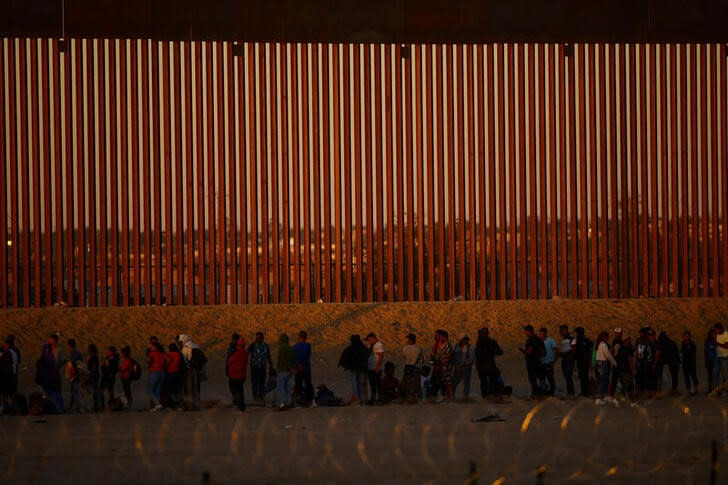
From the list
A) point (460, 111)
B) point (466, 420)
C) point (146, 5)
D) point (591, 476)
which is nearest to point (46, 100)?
point (146, 5)

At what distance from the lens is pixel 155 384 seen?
18984mm

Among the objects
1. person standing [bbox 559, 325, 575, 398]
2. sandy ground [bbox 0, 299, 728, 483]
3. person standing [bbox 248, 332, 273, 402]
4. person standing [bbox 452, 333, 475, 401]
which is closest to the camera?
sandy ground [bbox 0, 299, 728, 483]

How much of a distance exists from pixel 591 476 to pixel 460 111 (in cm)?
2311

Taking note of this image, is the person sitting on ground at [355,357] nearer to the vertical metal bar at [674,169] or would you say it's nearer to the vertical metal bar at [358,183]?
the vertical metal bar at [358,183]

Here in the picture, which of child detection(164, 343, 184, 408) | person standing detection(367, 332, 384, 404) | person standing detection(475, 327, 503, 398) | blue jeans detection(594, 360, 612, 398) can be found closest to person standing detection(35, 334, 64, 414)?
child detection(164, 343, 184, 408)

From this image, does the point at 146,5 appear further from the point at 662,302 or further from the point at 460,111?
the point at 662,302

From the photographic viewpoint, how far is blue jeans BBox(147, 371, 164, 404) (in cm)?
1889

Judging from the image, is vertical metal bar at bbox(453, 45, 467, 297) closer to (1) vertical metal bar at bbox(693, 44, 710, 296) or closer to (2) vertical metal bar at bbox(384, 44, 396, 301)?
(2) vertical metal bar at bbox(384, 44, 396, 301)

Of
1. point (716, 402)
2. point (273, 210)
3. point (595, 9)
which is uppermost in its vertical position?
point (595, 9)

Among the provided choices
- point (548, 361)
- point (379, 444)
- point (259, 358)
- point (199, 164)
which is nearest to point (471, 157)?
point (199, 164)

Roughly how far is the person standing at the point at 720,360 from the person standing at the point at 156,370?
889 centimetres

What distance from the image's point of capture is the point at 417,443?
577 inches

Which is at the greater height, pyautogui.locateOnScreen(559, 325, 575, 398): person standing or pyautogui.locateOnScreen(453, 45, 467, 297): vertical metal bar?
pyautogui.locateOnScreen(453, 45, 467, 297): vertical metal bar

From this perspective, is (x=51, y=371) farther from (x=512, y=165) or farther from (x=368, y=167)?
(x=512, y=165)
